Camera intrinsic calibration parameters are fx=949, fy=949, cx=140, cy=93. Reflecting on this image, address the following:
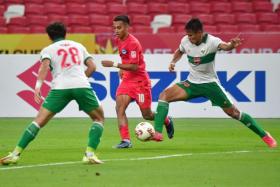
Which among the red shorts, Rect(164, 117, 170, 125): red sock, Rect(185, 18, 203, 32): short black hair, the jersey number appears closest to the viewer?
the jersey number

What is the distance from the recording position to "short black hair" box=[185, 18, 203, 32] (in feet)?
47.0

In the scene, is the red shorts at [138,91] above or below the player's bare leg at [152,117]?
above

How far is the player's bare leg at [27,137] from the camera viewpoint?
11.9 metres

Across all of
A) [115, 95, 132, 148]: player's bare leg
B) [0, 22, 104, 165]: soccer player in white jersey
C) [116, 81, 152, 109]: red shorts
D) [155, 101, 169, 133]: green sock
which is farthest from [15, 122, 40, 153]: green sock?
[116, 81, 152, 109]: red shorts

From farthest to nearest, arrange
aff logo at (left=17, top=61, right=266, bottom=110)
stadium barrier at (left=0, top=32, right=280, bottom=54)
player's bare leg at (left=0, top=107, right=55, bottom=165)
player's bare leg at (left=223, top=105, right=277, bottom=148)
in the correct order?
stadium barrier at (left=0, top=32, right=280, bottom=54)
aff logo at (left=17, top=61, right=266, bottom=110)
player's bare leg at (left=223, top=105, right=277, bottom=148)
player's bare leg at (left=0, top=107, right=55, bottom=165)

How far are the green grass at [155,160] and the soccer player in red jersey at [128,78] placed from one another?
1.59 feet

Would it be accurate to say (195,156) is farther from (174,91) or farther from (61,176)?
(61,176)

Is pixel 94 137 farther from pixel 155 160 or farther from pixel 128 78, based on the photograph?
pixel 128 78

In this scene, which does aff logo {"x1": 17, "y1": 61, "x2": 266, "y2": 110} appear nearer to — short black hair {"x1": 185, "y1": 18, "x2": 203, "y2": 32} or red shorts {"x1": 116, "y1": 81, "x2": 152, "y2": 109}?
red shorts {"x1": 116, "y1": 81, "x2": 152, "y2": 109}

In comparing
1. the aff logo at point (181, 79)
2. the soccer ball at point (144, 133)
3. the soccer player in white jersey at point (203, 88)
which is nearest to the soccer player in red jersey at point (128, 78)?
the soccer ball at point (144, 133)

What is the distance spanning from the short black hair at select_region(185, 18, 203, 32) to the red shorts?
4.50 ft

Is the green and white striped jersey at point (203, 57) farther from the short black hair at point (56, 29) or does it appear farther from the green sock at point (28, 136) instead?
the green sock at point (28, 136)

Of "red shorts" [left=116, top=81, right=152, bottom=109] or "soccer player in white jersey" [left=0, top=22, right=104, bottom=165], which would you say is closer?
"soccer player in white jersey" [left=0, top=22, right=104, bottom=165]

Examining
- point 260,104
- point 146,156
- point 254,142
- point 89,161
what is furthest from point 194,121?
point 89,161
